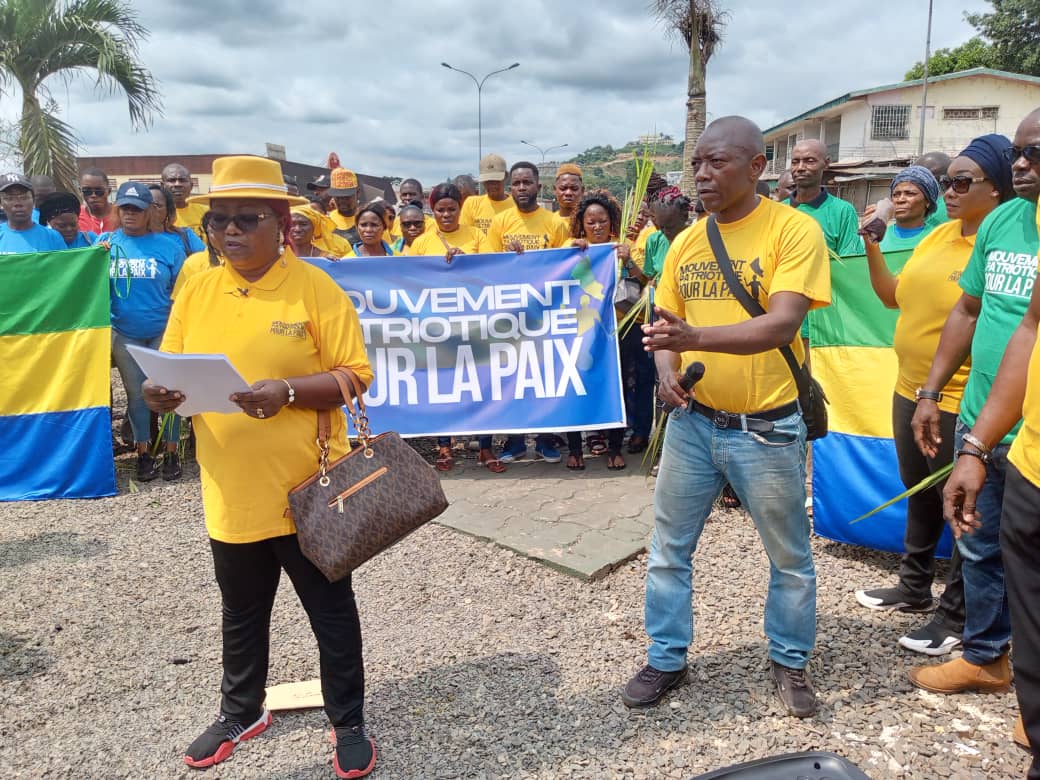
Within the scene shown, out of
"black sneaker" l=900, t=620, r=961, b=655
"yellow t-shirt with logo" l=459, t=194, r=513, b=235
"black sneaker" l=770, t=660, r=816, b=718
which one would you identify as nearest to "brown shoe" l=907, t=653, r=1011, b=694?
"black sneaker" l=900, t=620, r=961, b=655

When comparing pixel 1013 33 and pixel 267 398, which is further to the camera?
pixel 1013 33

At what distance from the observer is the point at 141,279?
573 cm

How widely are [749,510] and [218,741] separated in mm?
2107

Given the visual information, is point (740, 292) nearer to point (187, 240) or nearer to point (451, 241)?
point (451, 241)

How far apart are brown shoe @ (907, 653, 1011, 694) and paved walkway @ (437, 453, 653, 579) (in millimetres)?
1650

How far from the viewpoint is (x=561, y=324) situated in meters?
5.97

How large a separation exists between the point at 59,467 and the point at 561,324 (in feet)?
12.8

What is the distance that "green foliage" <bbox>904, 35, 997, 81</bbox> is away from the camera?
123ft

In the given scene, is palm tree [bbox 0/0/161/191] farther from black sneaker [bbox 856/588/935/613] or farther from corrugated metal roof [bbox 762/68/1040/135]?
corrugated metal roof [bbox 762/68/1040/135]

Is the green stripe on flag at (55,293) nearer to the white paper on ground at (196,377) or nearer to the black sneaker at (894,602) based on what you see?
the white paper on ground at (196,377)

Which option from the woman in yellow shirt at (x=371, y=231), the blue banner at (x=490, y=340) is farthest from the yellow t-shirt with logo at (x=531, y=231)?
the woman in yellow shirt at (x=371, y=231)

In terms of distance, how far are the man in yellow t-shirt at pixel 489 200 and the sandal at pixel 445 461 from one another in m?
2.31

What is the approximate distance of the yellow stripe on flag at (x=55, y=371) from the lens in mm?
5621

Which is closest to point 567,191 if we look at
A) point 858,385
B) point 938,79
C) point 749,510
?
point 858,385
